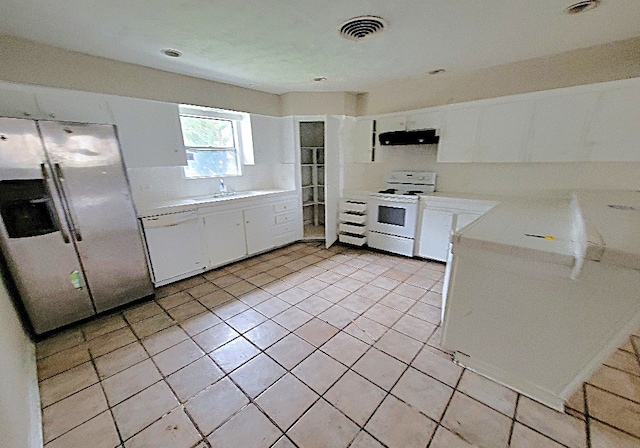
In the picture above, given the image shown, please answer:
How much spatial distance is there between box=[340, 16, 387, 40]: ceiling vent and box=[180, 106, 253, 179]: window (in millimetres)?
2211

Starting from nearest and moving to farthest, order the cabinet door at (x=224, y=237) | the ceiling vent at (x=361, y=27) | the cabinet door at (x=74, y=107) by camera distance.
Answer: the ceiling vent at (x=361, y=27), the cabinet door at (x=74, y=107), the cabinet door at (x=224, y=237)

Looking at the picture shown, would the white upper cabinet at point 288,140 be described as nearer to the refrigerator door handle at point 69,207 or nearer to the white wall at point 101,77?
the white wall at point 101,77

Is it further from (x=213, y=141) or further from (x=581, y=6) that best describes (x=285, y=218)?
(x=581, y=6)

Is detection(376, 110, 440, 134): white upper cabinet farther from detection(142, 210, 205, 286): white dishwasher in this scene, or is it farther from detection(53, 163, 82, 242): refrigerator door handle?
detection(53, 163, 82, 242): refrigerator door handle

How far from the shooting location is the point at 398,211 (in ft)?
11.9

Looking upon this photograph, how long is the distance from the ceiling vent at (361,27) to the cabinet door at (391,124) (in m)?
1.74

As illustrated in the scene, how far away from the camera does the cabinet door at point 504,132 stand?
2824mm

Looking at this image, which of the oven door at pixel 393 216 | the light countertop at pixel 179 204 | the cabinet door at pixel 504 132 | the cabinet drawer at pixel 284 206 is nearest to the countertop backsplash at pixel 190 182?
the light countertop at pixel 179 204

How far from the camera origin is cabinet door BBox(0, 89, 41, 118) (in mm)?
2111

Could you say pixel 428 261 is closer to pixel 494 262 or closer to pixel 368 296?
pixel 368 296

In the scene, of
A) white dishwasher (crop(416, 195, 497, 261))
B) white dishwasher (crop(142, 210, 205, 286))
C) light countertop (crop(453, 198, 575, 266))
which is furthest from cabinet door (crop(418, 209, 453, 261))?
white dishwasher (crop(142, 210, 205, 286))

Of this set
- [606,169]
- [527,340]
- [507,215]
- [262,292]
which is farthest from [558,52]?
[262,292]

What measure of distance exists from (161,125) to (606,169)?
4.87 metres

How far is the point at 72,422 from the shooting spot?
4.75 ft
